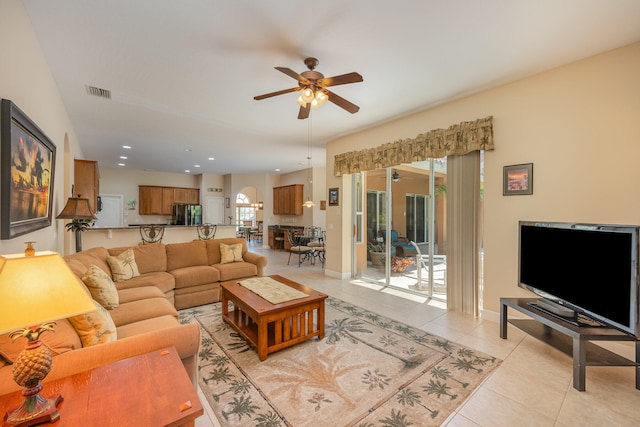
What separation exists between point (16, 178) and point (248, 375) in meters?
2.22

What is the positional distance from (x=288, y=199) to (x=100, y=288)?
7352 mm

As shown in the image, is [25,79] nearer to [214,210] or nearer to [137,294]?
[137,294]

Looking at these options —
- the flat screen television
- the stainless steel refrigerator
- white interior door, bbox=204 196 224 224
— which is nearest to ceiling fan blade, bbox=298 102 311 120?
the flat screen television

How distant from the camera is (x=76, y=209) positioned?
132 inches

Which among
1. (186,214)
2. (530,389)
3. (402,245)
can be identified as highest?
(186,214)

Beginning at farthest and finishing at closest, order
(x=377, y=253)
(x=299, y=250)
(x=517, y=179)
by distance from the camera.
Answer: (x=299, y=250)
(x=377, y=253)
(x=517, y=179)

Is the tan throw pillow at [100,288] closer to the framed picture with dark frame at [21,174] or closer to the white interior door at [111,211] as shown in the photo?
the framed picture with dark frame at [21,174]

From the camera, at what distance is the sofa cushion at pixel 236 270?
4161 millimetres

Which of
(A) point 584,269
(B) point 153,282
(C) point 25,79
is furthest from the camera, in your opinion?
(B) point 153,282

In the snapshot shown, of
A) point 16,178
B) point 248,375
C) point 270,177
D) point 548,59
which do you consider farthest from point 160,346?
point 270,177

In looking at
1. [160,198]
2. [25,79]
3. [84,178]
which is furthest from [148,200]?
[25,79]

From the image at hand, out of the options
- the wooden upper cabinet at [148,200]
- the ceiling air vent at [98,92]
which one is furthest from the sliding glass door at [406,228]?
the wooden upper cabinet at [148,200]

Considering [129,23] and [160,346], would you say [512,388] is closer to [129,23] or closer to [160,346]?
[160,346]

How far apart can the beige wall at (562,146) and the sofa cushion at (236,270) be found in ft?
11.3
